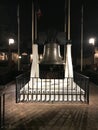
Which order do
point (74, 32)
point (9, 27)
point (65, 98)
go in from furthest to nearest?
point (9, 27) → point (74, 32) → point (65, 98)

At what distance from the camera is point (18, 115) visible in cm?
715

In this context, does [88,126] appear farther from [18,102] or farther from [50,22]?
[50,22]

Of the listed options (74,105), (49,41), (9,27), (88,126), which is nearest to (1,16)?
(9,27)

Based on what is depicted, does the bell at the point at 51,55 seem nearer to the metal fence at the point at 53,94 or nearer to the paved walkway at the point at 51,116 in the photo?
the metal fence at the point at 53,94

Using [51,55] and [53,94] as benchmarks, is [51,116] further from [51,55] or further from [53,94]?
[51,55]

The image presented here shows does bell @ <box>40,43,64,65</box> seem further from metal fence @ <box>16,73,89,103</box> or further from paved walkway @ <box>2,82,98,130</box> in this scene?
paved walkway @ <box>2,82,98,130</box>

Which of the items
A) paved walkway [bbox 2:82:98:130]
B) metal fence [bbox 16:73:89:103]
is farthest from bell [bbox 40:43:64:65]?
paved walkway [bbox 2:82:98:130]

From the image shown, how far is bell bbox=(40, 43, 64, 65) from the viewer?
9.49 metres

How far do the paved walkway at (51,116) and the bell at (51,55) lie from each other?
5.71ft

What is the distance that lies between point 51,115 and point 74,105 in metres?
1.70

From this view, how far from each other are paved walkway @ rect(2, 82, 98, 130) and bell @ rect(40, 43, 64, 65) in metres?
1.74

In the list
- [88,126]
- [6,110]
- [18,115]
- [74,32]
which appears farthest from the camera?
[74,32]

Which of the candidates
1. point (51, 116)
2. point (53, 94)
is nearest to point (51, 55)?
point (53, 94)

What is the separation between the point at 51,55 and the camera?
382 inches
